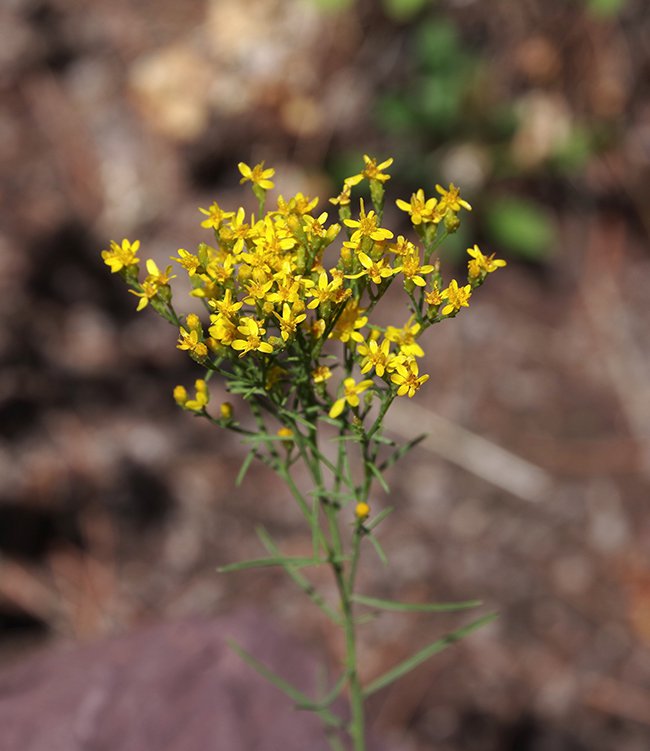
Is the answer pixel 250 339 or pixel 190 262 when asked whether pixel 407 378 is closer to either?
pixel 250 339

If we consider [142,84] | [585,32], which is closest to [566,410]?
[585,32]

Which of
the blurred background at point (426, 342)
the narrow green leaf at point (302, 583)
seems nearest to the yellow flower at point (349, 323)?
the narrow green leaf at point (302, 583)

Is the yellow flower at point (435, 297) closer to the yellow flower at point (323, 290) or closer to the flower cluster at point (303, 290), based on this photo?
the flower cluster at point (303, 290)

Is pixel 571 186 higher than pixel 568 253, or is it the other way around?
pixel 571 186

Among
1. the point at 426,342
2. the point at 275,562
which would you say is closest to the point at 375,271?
the point at 275,562

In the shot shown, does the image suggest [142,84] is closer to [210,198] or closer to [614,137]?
[210,198]

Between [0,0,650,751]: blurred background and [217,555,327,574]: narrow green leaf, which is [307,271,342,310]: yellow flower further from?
[0,0,650,751]: blurred background
